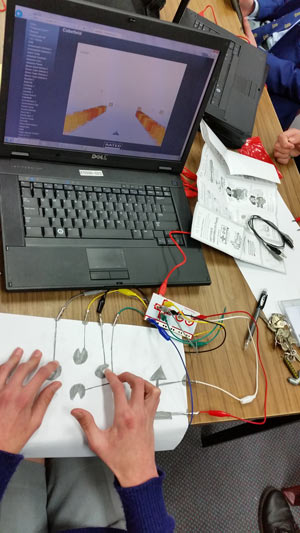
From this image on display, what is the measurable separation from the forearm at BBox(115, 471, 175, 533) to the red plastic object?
2.79 ft

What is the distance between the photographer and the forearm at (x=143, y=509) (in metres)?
0.69

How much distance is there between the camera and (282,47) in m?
1.83

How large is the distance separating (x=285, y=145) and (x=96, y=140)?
1.95 feet

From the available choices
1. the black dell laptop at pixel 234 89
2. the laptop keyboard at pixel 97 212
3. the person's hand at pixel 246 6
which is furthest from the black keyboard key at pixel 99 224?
the person's hand at pixel 246 6

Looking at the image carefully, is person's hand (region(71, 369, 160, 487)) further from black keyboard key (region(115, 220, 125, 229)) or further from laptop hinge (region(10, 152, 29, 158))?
laptop hinge (region(10, 152, 29, 158))

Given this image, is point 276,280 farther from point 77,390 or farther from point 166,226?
point 77,390

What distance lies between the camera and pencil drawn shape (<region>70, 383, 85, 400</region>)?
71 cm

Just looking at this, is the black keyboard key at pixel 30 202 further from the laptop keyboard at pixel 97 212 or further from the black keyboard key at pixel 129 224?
the black keyboard key at pixel 129 224

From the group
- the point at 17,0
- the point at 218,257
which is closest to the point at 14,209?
the point at 17,0

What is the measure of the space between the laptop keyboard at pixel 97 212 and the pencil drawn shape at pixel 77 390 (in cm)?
27

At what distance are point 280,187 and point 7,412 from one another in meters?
0.88

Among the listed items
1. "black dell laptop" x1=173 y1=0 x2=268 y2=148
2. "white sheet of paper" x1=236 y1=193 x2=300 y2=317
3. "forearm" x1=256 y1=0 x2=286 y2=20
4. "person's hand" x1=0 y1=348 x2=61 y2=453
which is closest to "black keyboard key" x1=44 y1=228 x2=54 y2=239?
"person's hand" x1=0 y1=348 x2=61 y2=453

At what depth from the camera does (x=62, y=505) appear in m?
0.82

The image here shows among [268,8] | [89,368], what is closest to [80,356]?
[89,368]
